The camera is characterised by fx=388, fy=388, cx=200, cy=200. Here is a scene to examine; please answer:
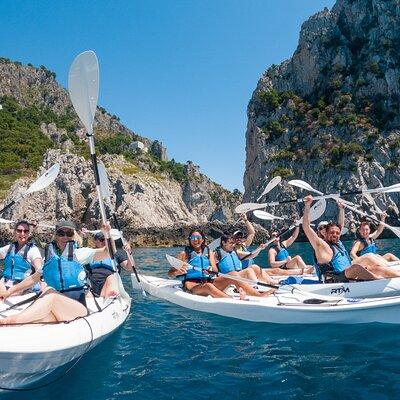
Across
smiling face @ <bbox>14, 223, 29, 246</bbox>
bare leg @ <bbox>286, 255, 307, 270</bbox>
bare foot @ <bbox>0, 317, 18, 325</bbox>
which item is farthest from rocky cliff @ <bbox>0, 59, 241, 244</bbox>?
bare foot @ <bbox>0, 317, 18, 325</bbox>

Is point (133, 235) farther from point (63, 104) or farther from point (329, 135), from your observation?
point (63, 104)

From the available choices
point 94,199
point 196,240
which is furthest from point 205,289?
point 94,199

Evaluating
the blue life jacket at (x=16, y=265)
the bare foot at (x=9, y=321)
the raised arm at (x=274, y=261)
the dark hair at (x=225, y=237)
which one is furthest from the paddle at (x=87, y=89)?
the raised arm at (x=274, y=261)

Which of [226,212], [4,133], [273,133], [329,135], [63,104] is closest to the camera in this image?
[329,135]

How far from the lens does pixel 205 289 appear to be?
8398 millimetres

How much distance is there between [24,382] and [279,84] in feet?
217

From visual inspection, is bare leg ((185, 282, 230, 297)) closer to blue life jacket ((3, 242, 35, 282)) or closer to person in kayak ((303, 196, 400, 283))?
person in kayak ((303, 196, 400, 283))

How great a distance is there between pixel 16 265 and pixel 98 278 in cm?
147

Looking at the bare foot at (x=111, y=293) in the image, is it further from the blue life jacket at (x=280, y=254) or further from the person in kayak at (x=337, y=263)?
the blue life jacket at (x=280, y=254)

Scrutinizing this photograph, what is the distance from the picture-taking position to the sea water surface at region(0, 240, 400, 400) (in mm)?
4176

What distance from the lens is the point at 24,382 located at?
159 inches

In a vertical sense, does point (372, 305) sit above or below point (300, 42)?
below

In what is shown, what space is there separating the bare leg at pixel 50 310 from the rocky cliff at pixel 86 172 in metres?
37.1

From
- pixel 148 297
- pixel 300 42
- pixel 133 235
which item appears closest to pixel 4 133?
pixel 133 235
